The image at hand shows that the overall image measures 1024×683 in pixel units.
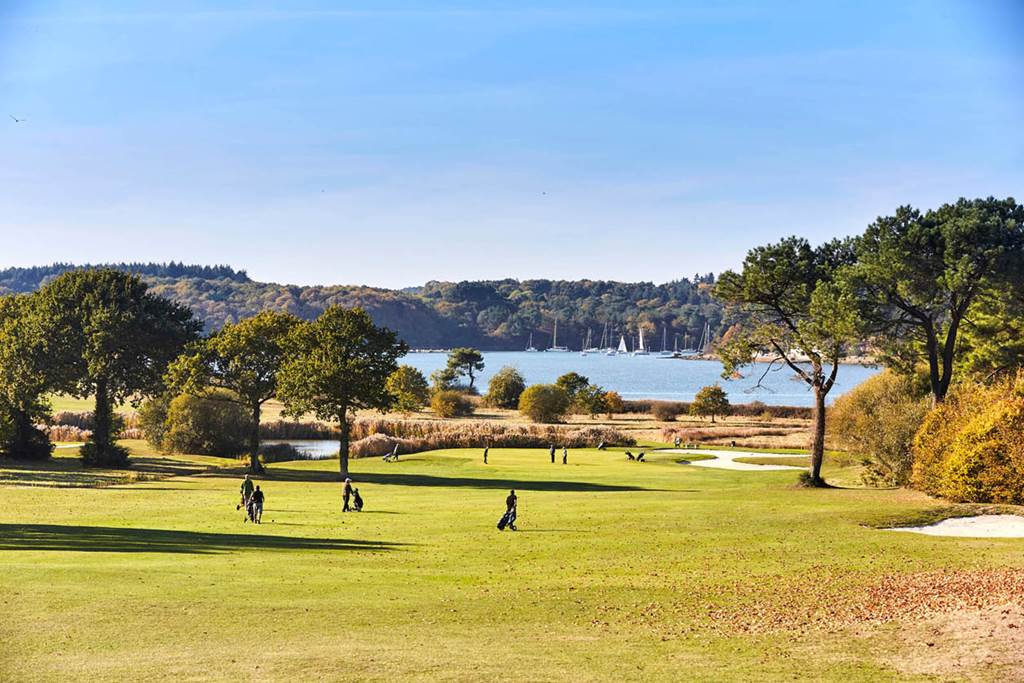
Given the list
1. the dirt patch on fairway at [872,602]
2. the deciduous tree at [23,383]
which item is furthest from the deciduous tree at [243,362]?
the dirt patch on fairway at [872,602]

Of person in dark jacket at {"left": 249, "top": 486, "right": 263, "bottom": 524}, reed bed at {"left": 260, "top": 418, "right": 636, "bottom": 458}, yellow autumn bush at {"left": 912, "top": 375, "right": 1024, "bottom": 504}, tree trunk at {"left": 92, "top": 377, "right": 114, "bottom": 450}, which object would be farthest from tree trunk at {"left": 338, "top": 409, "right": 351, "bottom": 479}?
yellow autumn bush at {"left": 912, "top": 375, "right": 1024, "bottom": 504}

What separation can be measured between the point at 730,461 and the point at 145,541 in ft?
180

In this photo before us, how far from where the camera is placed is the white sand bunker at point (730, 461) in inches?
3036

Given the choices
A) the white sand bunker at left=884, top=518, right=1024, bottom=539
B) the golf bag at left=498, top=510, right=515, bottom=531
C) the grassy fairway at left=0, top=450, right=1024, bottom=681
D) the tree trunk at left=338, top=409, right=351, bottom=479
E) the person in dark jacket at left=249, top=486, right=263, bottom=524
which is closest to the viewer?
the grassy fairway at left=0, top=450, right=1024, bottom=681

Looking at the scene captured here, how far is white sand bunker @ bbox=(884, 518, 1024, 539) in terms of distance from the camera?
41.6m

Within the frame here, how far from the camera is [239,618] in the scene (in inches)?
1051

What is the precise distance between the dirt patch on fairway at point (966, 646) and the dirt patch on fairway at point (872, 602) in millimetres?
797

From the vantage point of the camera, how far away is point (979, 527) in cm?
4309

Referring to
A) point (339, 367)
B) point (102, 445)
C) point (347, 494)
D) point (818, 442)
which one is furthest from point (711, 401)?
point (347, 494)

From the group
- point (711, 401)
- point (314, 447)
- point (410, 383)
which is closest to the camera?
point (314, 447)

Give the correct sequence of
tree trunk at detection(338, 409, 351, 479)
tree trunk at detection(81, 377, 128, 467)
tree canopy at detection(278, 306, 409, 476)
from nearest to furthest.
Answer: tree canopy at detection(278, 306, 409, 476) → tree trunk at detection(338, 409, 351, 479) → tree trunk at detection(81, 377, 128, 467)

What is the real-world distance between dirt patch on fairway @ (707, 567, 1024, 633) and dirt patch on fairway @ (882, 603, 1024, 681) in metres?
0.80

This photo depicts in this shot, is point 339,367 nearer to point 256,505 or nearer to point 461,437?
point 256,505

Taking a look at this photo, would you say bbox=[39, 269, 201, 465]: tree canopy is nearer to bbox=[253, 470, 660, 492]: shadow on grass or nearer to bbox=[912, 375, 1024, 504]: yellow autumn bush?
bbox=[253, 470, 660, 492]: shadow on grass
